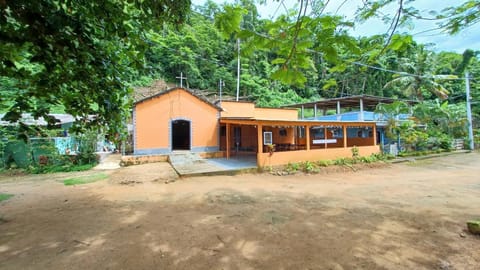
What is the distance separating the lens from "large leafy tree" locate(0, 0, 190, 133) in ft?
7.71

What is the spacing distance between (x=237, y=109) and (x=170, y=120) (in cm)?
475

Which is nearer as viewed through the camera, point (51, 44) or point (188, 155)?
point (51, 44)

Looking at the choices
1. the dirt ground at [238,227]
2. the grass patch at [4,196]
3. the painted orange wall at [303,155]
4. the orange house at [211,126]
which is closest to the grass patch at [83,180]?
the dirt ground at [238,227]

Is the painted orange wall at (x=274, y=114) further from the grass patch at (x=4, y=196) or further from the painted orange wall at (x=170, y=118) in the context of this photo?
the grass patch at (x=4, y=196)

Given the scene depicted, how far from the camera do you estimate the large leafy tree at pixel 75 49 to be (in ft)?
7.71

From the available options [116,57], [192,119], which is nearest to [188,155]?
[192,119]

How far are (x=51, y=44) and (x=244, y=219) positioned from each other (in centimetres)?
373

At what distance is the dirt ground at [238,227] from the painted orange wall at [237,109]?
8747 millimetres

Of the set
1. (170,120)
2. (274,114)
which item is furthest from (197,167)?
(274,114)

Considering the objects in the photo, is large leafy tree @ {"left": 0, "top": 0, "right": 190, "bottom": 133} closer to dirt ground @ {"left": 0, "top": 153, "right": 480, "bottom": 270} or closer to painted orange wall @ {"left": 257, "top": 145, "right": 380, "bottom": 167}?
dirt ground @ {"left": 0, "top": 153, "right": 480, "bottom": 270}

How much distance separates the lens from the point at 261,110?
16.4 meters

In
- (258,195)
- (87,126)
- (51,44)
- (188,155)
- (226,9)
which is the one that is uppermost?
(226,9)

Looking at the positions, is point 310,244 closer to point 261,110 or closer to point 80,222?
point 80,222

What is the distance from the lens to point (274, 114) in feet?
54.5
